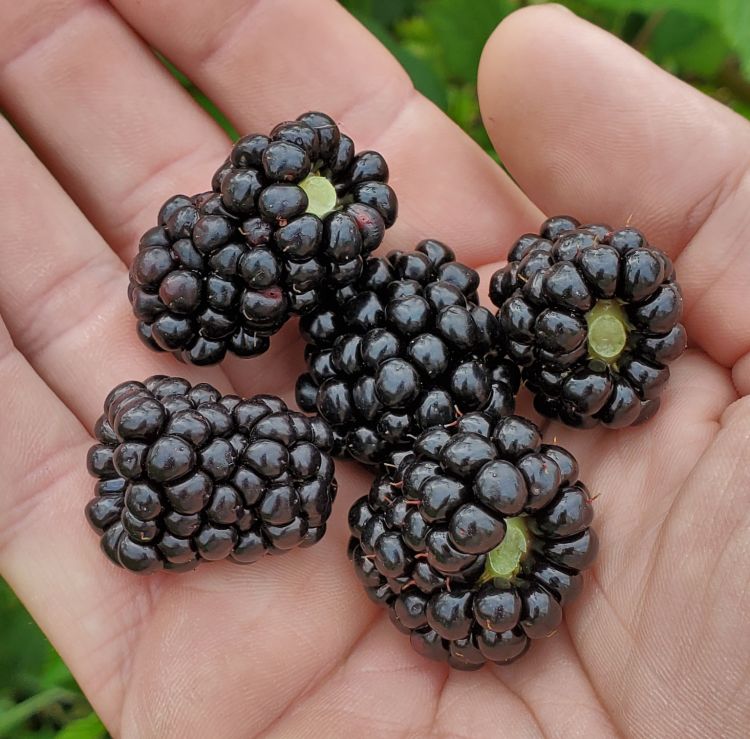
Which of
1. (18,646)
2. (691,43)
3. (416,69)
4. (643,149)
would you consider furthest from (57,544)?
(691,43)

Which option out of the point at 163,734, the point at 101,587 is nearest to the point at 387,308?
the point at 101,587

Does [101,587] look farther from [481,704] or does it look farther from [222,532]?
[481,704]

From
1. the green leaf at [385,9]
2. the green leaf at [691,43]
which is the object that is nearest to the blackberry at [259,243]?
the green leaf at [385,9]

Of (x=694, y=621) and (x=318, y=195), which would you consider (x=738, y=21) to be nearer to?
(x=318, y=195)

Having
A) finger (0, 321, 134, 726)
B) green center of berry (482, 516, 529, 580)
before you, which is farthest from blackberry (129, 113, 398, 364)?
green center of berry (482, 516, 529, 580)

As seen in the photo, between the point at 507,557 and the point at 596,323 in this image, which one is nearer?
the point at 507,557

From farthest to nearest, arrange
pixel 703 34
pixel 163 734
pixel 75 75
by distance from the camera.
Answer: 1. pixel 703 34
2. pixel 75 75
3. pixel 163 734
